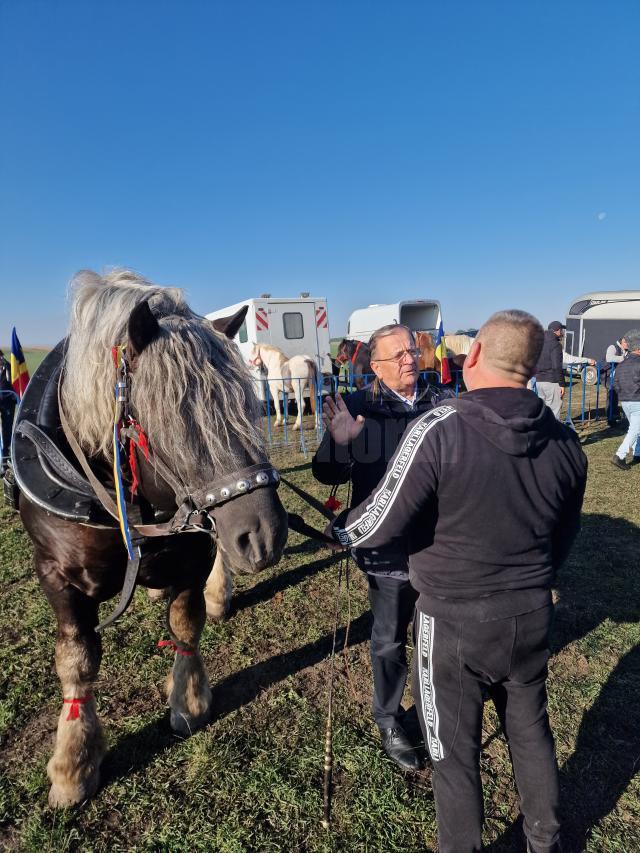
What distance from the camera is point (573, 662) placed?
3.11m

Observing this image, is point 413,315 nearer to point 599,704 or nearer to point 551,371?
point 551,371

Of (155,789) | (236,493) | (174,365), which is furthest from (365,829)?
(174,365)

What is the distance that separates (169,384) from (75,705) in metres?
1.71

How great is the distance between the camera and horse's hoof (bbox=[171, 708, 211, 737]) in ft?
8.32

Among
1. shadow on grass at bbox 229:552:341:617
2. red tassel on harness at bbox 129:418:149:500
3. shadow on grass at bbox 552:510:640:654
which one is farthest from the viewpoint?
shadow on grass at bbox 229:552:341:617

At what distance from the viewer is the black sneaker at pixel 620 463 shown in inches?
306

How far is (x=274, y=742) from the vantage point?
2.49m

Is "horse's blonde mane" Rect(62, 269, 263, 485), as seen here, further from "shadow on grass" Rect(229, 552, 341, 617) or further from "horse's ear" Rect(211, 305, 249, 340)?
"shadow on grass" Rect(229, 552, 341, 617)

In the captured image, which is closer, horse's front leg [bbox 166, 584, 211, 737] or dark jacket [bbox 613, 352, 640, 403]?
horse's front leg [bbox 166, 584, 211, 737]

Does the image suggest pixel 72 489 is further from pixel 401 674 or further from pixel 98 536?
pixel 401 674

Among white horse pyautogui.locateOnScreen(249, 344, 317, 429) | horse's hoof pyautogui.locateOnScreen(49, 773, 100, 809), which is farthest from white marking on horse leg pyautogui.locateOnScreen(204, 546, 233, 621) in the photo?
white horse pyautogui.locateOnScreen(249, 344, 317, 429)

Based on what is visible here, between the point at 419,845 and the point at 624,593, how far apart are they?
2.93m

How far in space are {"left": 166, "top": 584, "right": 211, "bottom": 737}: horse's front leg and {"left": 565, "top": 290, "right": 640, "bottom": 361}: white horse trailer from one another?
17.4m

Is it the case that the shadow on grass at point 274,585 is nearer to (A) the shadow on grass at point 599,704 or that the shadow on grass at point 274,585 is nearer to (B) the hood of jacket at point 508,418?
(A) the shadow on grass at point 599,704
